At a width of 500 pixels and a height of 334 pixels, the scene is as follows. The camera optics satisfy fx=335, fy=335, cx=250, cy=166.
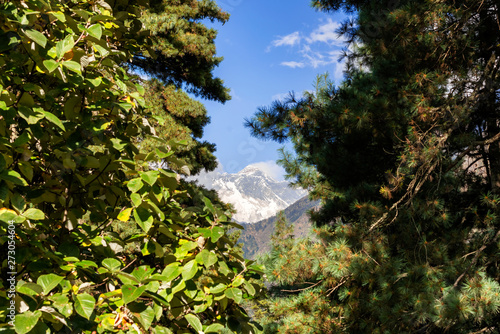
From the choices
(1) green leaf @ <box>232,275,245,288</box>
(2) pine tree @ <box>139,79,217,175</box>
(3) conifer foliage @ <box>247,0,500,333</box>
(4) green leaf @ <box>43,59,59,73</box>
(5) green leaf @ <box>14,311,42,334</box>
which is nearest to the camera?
(5) green leaf @ <box>14,311,42,334</box>

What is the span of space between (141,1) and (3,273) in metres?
1.65

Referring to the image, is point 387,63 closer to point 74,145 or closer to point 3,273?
point 74,145

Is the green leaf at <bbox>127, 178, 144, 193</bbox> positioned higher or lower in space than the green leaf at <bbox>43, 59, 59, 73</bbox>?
lower

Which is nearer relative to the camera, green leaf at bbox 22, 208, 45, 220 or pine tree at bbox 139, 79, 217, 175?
green leaf at bbox 22, 208, 45, 220

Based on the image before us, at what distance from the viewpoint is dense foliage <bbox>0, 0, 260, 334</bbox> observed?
4.19 ft

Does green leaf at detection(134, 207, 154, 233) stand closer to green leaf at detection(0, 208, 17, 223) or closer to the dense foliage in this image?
the dense foliage

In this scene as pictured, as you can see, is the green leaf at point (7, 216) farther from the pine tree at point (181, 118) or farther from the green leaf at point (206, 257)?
the pine tree at point (181, 118)

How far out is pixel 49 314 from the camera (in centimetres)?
117

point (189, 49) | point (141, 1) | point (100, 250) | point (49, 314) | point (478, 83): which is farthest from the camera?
point (189, 49)

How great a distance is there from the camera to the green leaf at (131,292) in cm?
127

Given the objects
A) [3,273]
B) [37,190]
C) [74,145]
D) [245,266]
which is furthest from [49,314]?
[245,266]

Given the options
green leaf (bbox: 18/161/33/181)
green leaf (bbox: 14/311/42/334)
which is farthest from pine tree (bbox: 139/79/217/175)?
green leaf (bbox: 14/311/42/334)

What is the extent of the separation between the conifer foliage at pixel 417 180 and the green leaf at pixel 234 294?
2.45 m

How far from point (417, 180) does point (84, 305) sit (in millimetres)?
4197
